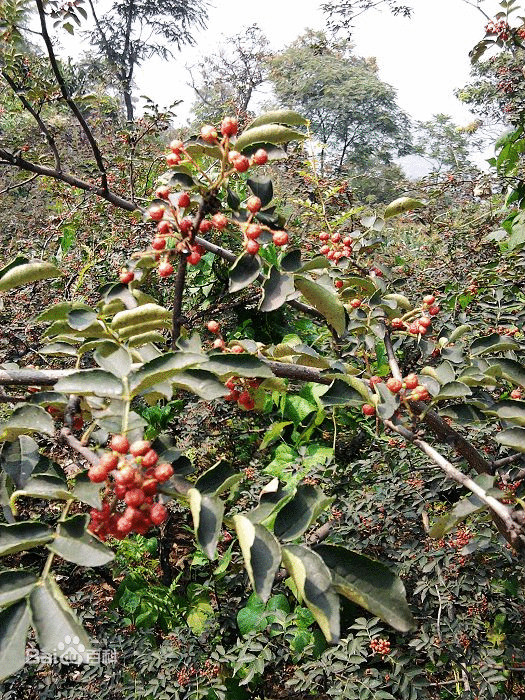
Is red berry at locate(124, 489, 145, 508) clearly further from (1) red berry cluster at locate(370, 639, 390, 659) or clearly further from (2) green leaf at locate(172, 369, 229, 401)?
(1) red berry cluster at locate(370, 639, 390, 659)

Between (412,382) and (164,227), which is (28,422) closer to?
(164,227)

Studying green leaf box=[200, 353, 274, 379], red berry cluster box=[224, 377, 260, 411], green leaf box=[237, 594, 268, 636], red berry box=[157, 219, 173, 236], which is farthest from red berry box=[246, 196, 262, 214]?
green leaf box=[237, 594, 268, 636]

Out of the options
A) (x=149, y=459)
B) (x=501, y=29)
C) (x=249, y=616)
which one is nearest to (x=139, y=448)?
(x=149, y=459)

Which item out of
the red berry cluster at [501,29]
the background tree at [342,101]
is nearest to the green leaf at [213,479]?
the red berry cluster at [501,29]

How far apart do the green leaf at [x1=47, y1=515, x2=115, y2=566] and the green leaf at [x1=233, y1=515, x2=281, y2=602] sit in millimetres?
155

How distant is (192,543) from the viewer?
2.70 m

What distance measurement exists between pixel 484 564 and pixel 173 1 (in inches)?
749

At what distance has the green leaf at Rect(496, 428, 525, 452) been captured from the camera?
0.78m

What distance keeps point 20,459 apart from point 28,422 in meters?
0.07

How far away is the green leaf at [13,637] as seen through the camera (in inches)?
20.6

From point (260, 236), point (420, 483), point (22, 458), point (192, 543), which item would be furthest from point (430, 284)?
point (22, 458)

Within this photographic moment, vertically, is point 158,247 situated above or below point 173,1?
below

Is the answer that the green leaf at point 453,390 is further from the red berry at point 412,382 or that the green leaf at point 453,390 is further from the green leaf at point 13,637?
the green leaf at point 13,637

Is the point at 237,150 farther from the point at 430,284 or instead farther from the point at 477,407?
the point at 430,284
